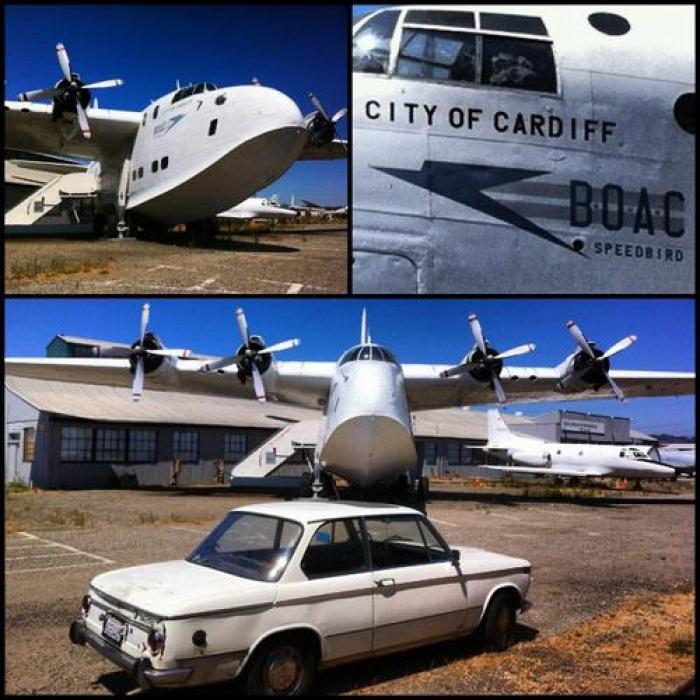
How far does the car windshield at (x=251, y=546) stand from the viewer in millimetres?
5207

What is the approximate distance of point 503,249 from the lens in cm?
695

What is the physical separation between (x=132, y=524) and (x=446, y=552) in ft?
34.7

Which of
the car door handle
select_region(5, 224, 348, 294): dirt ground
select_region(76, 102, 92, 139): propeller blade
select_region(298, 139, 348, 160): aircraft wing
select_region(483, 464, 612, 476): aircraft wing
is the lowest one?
select_region(483, 464, 612, 476): aircraft wing

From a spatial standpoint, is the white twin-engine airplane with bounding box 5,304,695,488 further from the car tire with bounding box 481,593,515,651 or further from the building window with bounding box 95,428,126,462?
the building window with bounding box 95,428,126,462

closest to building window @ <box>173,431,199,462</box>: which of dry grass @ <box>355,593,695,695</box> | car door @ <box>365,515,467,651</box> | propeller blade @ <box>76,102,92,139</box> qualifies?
propeller blade @ <box>76,102,92,139</box>

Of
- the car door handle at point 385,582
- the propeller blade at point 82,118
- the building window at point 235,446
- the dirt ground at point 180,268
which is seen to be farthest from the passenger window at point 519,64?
the building window at point 235,446

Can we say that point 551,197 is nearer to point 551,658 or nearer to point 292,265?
point 292,265

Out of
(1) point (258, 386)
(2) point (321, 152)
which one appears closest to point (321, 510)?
(2) point (321, 152)

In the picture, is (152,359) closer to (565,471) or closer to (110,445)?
(110,445)

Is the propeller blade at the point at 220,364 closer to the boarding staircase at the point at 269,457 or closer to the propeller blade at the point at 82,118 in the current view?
the propeller blade at the point at 82,118

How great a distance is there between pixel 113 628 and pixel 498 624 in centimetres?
341

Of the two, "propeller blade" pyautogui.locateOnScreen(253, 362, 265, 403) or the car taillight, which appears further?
"propeller blade" pyautogui.locateOnScreen(253, 362, 265, 403)

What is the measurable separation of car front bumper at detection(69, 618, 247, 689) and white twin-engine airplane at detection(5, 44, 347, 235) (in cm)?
872

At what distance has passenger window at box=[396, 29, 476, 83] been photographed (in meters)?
6.74
